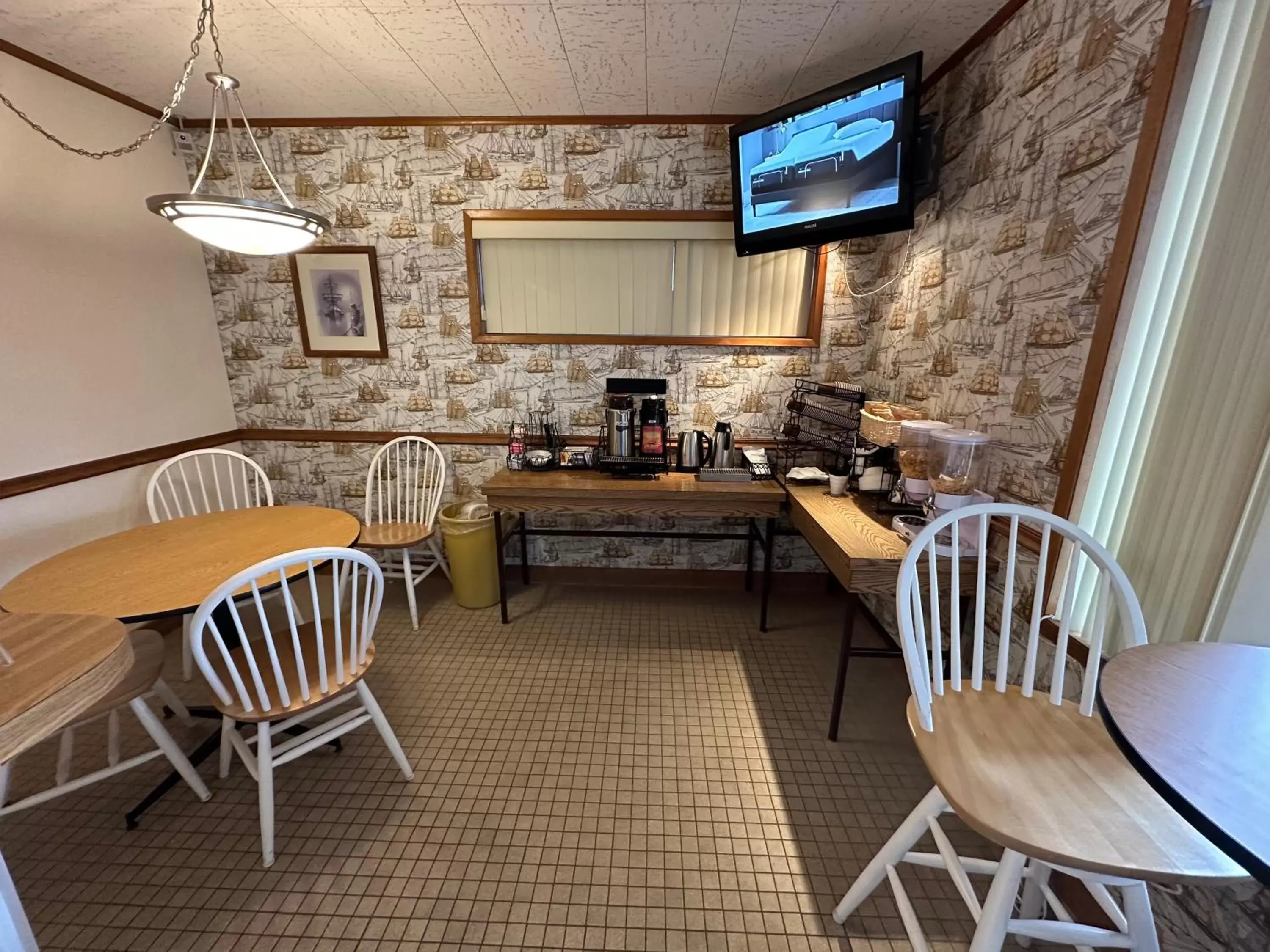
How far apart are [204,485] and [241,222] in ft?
5.87

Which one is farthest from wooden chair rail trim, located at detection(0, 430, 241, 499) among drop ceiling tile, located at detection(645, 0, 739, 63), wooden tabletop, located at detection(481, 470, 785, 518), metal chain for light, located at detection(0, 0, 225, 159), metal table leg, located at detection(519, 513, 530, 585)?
drop ceiling tile, located at detection(645, 0, 739, 63)

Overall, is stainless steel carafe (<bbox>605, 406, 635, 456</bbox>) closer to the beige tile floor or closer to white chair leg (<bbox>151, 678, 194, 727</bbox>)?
the beige tile floor

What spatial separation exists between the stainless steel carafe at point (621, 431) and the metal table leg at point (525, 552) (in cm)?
76

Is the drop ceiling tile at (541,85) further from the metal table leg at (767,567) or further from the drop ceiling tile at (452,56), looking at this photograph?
the metal table leg at (767,567)

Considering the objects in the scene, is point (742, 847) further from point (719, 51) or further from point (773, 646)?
point (719, 51)

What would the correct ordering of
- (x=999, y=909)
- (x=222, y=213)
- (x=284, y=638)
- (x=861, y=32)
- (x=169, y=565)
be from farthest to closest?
(x=861, y=32)
(x=284, y=638)
(x=169, y=565)
(x=222, y=213)
(x=999, y=909)

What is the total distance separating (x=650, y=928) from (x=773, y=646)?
55.9 inches

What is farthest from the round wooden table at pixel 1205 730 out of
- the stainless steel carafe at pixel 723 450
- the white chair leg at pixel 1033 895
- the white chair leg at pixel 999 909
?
the stainless steel carafe at pixel 723 450

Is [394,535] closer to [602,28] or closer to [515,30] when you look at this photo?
[515,30]

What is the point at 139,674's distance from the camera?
1.49 meters

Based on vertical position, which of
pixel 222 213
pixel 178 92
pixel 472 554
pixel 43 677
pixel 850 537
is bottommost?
pixel 472 554

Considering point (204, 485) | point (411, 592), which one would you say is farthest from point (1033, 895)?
point (204, 485)

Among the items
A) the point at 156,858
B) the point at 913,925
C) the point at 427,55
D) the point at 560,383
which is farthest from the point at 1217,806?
the point at 427,55

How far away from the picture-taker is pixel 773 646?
98.4 inches
